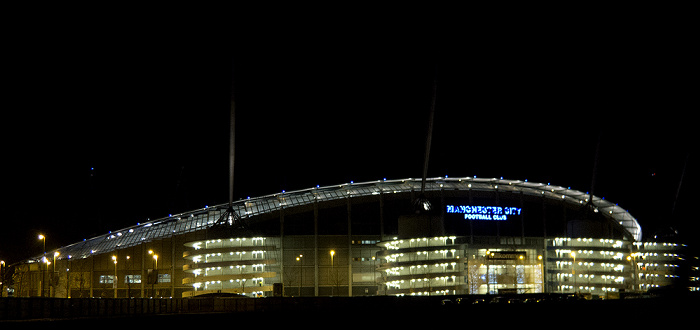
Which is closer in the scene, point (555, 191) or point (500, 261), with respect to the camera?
point (500, 261)

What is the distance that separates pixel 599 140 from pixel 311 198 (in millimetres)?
46929

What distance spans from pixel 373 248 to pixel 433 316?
5584 cm

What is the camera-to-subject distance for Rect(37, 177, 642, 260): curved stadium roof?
99.9 m

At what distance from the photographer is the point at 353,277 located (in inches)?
3871

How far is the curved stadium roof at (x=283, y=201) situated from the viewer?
9988cm

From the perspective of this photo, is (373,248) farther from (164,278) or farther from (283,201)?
(164,278)

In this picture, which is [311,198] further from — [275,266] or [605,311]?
[605,311]

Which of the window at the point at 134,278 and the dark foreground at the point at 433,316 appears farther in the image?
the window at the point at 134,278

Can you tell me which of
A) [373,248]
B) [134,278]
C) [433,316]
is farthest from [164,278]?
[433,316]

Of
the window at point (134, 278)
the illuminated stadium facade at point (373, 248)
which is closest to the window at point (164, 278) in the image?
the illuminated stadium facade at point (373, 248)

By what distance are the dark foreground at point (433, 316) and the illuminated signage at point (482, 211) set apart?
4606 centimetres

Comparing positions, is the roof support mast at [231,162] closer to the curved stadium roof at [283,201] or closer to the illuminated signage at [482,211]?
the curved stadium roof at [283,201]

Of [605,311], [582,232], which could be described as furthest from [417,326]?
[582,232]

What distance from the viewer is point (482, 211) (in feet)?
330
